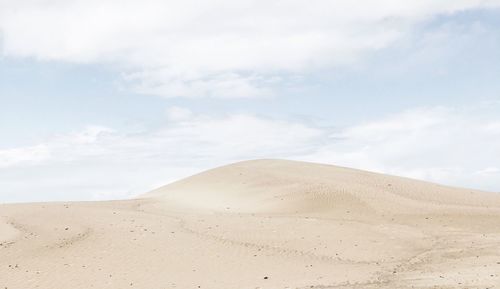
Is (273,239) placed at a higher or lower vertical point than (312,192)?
lower

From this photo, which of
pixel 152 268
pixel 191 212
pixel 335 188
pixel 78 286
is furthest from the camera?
pixel 335 188

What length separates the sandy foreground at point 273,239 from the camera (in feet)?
56.5

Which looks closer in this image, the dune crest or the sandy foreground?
the sandy foreground

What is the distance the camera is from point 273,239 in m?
21.9

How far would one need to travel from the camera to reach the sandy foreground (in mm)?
17219

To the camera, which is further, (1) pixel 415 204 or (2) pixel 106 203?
(2) pixel 106 203

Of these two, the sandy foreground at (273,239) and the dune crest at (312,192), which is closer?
the sandy foreground at (273,239)

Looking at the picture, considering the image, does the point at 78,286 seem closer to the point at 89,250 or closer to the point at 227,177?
the point at 89,250

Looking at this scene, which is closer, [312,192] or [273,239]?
[273,239]

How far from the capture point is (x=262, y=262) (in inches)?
762

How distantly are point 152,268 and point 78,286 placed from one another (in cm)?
250

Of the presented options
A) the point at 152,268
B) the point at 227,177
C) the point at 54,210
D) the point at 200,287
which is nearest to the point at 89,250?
the point at 152,268

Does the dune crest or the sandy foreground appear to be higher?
the dune crest

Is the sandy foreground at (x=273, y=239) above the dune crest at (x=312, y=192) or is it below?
below
